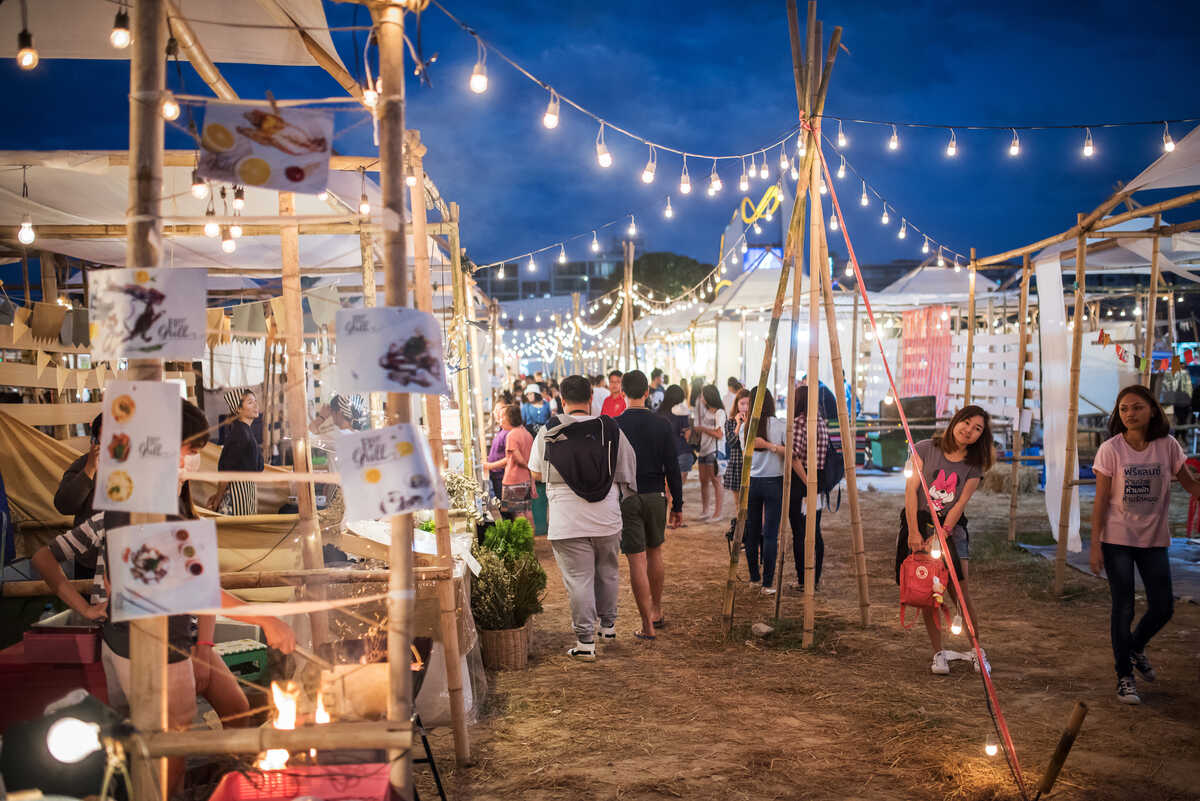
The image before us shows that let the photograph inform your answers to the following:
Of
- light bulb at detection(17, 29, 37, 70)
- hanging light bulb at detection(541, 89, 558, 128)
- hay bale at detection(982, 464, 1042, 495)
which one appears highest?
hanging light bulb at detection(541, 89, 558, 128)

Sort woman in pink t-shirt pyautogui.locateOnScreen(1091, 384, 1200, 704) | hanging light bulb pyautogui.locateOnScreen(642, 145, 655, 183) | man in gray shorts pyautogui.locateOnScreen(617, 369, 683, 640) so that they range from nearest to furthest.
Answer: woman in pink t-shirt pyautogui.locateOnScreen(1091, 384, 1200, 704), man in gray shorts pyautogui.locateOnScreen(617, 369, 683, 640), hanging light bulb pyautogui.locateOnScreen(642, 145, 655, 183)

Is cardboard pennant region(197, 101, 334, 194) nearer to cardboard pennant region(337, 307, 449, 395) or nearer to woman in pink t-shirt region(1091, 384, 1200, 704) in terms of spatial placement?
cardboard pennant region(337, 307, 449, 395)

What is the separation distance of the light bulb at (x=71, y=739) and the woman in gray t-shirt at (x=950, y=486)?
4.23 m

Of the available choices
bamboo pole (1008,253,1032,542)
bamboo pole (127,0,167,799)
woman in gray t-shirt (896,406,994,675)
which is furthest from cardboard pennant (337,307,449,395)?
bamboo pole (1008,253,1032,542)

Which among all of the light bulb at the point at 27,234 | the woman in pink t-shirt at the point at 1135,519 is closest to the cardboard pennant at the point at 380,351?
the woman in pink t-shirt at the point at 1135,519

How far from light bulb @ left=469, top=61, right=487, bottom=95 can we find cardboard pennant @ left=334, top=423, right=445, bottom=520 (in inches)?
112

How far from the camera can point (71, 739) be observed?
2.39m

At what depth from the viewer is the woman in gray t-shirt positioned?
16.3 ft

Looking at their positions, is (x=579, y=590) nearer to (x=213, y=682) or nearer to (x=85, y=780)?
(x=213, y=682)

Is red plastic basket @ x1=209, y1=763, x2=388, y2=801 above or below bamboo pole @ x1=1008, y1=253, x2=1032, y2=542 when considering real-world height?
below

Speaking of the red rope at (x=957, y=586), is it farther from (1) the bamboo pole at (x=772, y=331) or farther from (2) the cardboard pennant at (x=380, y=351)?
(2) the cardboard pennant at (x=380, y=351)

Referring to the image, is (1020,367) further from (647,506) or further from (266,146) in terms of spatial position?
(266,146)

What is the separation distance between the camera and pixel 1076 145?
8375 millimetres

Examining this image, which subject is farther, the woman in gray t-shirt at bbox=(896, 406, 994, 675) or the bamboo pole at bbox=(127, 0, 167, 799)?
the woman in gray t-shirt at bbox=(896, 406, 994, 675)
